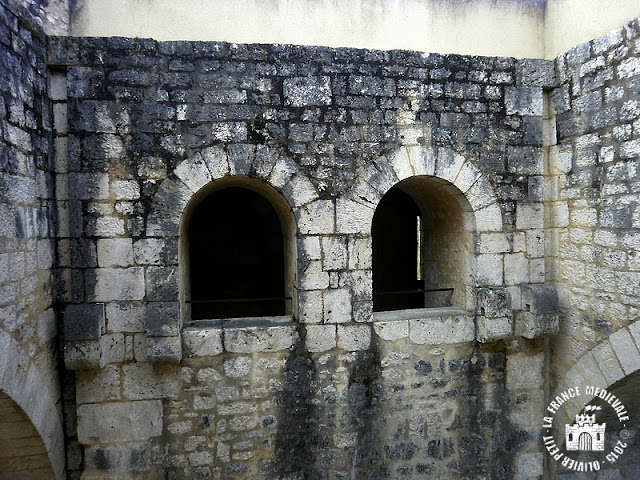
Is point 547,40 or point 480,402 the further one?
point 547,40

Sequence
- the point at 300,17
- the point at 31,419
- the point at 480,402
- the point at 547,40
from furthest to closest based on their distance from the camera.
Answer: the point at 547,40 < the point at 300,17 < the point at 480,402 < the point at 31,419

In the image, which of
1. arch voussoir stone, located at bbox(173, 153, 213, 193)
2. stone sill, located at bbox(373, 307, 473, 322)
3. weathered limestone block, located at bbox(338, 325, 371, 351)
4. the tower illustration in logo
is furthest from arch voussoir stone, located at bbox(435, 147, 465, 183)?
the tower illustration in logo

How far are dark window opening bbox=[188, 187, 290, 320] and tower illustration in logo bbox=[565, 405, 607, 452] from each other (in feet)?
13.7

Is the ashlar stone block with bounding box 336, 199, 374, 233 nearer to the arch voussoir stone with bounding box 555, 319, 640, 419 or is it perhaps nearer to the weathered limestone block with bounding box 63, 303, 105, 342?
the weathered limestone block with bounding box 63, 303, 105, 342

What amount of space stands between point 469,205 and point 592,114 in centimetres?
131

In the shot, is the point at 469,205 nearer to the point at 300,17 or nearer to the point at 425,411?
the point at 425,411

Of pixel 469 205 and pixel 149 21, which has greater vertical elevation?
pixel 149 21

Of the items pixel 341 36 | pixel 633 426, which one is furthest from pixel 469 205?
pixel 633 426

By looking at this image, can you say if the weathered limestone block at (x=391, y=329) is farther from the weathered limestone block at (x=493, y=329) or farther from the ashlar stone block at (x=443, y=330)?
the weathered limestone block at (x=493, y=329)

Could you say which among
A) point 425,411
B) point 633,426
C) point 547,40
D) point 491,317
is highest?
point 547,40

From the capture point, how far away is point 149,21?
13.9ft

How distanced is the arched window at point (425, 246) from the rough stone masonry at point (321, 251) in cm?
10

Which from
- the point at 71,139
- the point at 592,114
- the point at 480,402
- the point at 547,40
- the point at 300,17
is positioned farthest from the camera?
the point at 547,40

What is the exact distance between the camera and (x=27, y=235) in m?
3.10
